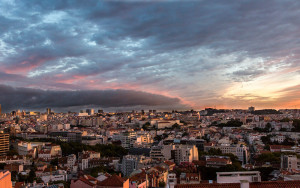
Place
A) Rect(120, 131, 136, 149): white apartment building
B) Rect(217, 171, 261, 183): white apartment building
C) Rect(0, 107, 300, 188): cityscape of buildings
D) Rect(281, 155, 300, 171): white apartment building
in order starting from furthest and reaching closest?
1. Rect(120, 131, 136, 149): white apartment building
2. Rect(281, 155, 300, 171): white apartment building
3. Rect(0, 107, 300, 188): cityscape of buildings
4. Rect(217, 171, 261, 183): white apartment building

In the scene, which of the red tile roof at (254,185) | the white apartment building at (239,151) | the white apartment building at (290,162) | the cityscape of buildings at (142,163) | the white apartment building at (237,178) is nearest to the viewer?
the red tile roof at (254,185)

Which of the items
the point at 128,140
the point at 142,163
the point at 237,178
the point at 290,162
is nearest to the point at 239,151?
the point at 290,162

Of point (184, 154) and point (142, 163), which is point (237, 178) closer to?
point (142, 163)

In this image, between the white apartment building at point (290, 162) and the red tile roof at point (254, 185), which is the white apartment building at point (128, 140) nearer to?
the white apartment building at point (290, 162)

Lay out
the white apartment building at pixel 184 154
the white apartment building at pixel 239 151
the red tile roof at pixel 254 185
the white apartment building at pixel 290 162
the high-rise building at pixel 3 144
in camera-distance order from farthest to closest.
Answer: the high-rise building at pixel 3 144, the white apartment building at pixel 239 151, the white apartment building at pixel 184 154, the white apartment building at pixel 290 162, the red tile roof at pixel 254 185

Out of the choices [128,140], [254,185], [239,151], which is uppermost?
[254,185]

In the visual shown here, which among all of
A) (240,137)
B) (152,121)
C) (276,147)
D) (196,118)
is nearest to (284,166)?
(276,147)

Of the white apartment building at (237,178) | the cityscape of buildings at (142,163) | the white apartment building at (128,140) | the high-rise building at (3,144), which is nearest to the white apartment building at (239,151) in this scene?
the cityscape of buildings at (142,163)

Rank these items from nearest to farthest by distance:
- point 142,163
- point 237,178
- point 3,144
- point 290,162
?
point 237,178 < point 290,162 < point 142,163 < point 3,144

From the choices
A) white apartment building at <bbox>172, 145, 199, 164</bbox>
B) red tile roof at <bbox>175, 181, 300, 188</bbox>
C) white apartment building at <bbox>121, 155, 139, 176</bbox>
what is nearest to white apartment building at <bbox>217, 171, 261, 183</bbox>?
red tile roof at <bbox>175, 181, 300, 188</bbox>

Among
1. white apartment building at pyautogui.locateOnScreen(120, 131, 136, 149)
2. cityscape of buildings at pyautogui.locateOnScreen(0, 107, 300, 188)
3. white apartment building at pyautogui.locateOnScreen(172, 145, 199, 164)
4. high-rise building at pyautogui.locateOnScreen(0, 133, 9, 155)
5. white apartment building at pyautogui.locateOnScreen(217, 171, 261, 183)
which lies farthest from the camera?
white apartment building at pyautogui.locateOnScreen(120, 131, 136, 149)

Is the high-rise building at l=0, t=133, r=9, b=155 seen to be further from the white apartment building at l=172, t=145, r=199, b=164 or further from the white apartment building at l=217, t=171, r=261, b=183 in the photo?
the white apartment building at l=217, t=171, r=261, b=183
